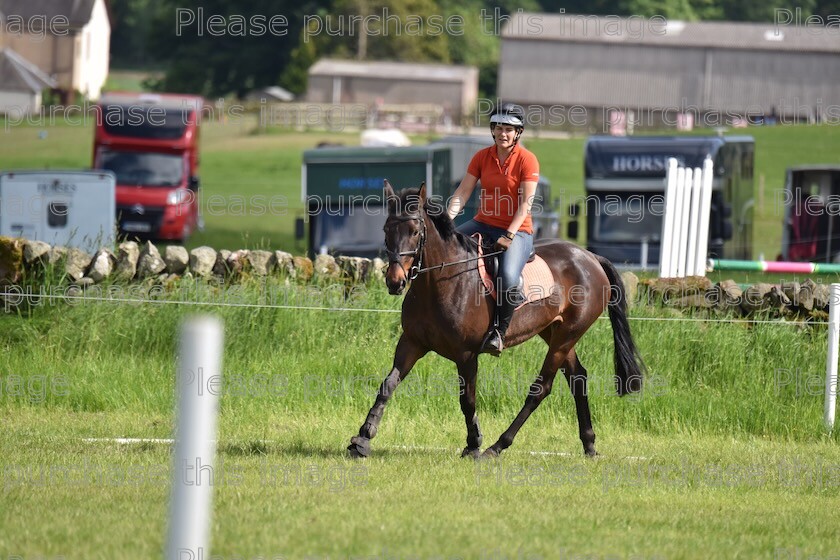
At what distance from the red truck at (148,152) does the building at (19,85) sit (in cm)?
4441

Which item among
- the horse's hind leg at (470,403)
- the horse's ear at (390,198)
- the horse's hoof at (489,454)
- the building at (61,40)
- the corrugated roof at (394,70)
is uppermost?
the building at (61,40)

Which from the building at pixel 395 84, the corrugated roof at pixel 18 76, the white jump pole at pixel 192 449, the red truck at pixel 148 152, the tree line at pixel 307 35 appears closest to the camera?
the white jump pole at pixel 192 449

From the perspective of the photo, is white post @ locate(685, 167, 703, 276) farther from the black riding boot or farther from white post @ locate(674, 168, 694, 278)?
the black riding boot

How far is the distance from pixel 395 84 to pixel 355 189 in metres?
59.1

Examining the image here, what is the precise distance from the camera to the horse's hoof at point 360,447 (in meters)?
9.16

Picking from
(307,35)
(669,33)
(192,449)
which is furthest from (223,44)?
(192,449)

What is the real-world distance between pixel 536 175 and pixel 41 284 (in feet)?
21.0

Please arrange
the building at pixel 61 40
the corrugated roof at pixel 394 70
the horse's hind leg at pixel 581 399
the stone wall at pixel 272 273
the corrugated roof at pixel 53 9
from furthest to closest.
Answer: the corrugated roof at pixel 53 9
the building at pixel 61 40
the corrugated roof at pixel 394 70
the stone wall at pixel 272 273
the horse's hind leg at pixel 581 399

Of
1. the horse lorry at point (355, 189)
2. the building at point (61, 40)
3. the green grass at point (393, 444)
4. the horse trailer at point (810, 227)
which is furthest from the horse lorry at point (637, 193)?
the building at point (61, 40)

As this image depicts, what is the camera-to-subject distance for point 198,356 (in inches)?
153

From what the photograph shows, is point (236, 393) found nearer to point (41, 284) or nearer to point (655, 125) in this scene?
point (41, 284)

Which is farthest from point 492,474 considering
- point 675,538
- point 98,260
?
point 98,260

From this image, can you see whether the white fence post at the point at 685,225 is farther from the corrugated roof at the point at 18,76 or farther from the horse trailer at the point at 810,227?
the corrugated roof at the point at 18,76

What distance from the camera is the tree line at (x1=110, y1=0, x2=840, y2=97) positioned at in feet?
266
